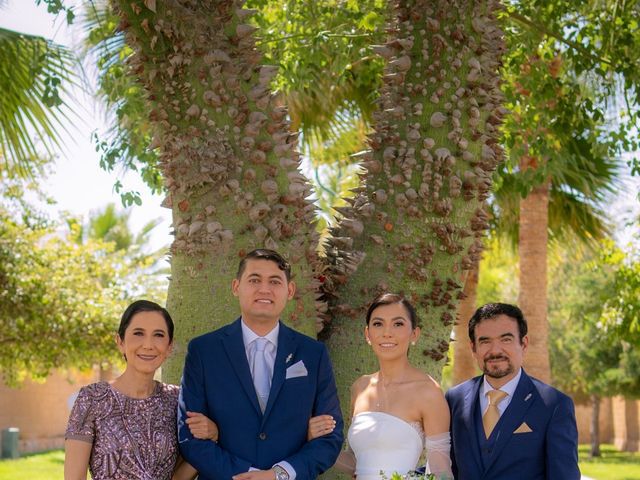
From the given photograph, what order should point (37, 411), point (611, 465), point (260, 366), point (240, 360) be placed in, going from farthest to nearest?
point (611, 465) → point (37, 411) → point (260, 366) → point (240, 360)

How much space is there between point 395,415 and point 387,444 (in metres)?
0.14

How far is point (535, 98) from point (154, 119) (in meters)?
4.87

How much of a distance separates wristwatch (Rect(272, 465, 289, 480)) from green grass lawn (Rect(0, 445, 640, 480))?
16646mm

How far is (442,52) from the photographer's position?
5348 millimetres

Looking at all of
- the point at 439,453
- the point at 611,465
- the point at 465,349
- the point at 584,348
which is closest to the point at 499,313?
the point at 439,453

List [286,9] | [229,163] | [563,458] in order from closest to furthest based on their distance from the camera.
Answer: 1. [563,458]
2. [229,163]
3. [286,9]

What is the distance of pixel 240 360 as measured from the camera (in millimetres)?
4086

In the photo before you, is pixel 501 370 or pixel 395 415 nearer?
pixel 501 370

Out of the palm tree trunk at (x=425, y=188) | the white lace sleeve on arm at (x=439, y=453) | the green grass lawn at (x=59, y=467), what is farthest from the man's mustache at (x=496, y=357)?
the green grass lawn at (x=59, y=467)

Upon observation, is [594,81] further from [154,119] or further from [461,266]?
[154,119]

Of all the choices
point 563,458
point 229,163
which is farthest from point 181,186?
point 563,458

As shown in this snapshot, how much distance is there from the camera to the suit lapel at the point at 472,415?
3945 mm

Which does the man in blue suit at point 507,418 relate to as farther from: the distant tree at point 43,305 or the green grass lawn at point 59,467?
the green grass lawn at point 59,467

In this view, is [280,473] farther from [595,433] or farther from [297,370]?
[595,433]
